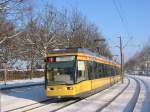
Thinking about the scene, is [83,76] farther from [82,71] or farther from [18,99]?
[18,99]

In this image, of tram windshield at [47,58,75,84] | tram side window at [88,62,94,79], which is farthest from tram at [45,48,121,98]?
tram side window at [88,62,94,79]

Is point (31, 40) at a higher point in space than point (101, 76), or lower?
higher

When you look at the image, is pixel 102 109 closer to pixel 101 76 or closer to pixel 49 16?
pixel 101 76

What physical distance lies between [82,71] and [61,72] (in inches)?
62.8

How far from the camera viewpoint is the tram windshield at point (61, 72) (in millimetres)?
23609

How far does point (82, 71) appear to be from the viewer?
81.5 feet

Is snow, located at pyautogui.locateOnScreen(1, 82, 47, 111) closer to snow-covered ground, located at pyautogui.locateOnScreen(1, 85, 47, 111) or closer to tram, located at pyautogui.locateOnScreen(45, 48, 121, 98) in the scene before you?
snow-covered ground, located at pyautogui.locateOnScreen(1, 85, 47, 111)

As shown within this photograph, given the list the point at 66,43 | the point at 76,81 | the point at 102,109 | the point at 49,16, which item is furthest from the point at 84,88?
the point at 49,16

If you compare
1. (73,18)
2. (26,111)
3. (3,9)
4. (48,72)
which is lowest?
(26,111)

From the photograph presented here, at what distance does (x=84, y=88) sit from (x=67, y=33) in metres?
41.5

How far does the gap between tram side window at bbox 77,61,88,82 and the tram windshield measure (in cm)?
59

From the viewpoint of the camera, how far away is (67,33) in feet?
217

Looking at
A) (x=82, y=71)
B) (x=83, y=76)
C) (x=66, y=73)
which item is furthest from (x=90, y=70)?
(x=66, y=73)

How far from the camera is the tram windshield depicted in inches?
930
